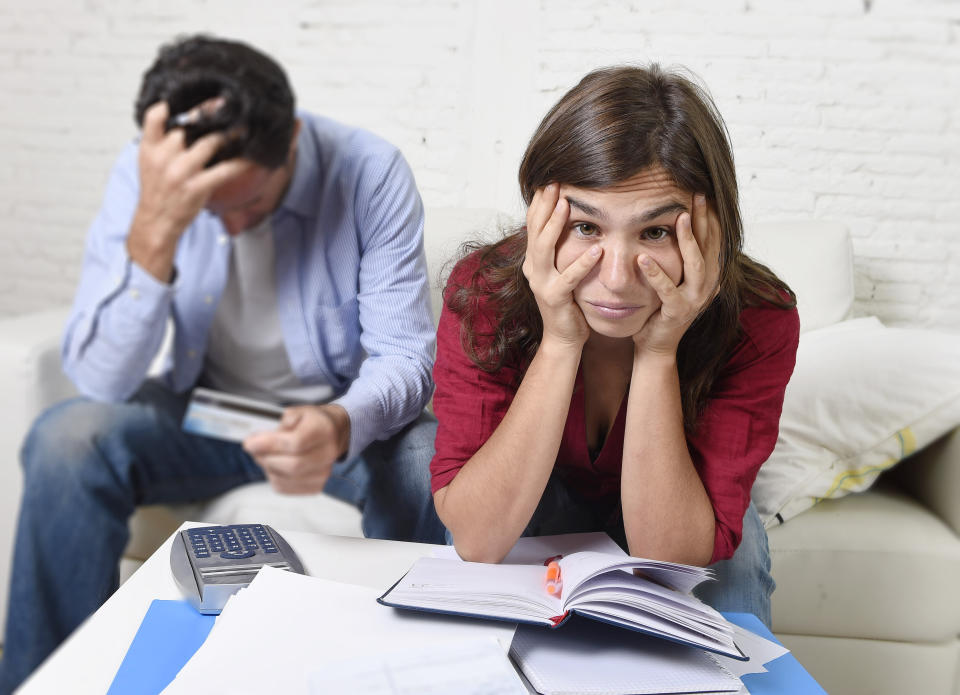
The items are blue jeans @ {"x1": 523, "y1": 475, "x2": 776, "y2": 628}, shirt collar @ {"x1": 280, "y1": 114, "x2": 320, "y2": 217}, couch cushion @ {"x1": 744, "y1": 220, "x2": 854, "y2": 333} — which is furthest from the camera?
couch cushion @ {"x1": 744, "y1": 220, "x2": 854, "y2": 333}

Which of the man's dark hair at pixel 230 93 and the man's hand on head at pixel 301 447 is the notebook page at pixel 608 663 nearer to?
the man's hand on head at pixel 301 447

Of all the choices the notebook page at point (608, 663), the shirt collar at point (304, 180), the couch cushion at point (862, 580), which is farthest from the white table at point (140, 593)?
the couch cushion at point (862, 580)

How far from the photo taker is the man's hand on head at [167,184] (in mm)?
354

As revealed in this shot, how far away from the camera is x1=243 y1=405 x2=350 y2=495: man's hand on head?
0.33 metres

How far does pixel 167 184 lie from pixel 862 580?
0.78m

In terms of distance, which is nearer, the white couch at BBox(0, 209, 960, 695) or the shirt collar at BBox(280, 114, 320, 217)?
the shirt collar at BBox(280, 114, 320, 217)

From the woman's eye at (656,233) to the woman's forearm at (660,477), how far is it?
9cm

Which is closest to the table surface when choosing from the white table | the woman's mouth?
the white table

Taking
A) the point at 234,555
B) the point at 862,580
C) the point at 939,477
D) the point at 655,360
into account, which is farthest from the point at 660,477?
the point at 939,477

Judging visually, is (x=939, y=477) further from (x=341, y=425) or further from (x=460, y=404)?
(x=341, y=425)

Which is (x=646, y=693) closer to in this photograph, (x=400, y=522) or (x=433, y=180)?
(x=400, y=522)

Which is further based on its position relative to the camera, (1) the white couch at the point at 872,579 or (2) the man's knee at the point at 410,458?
(1) the white couch at the point at 872,579

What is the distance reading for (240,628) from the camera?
42 cm

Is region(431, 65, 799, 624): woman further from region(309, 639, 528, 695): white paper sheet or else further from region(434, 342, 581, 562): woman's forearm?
region(309, 639, 528, 695): white paper sheet
